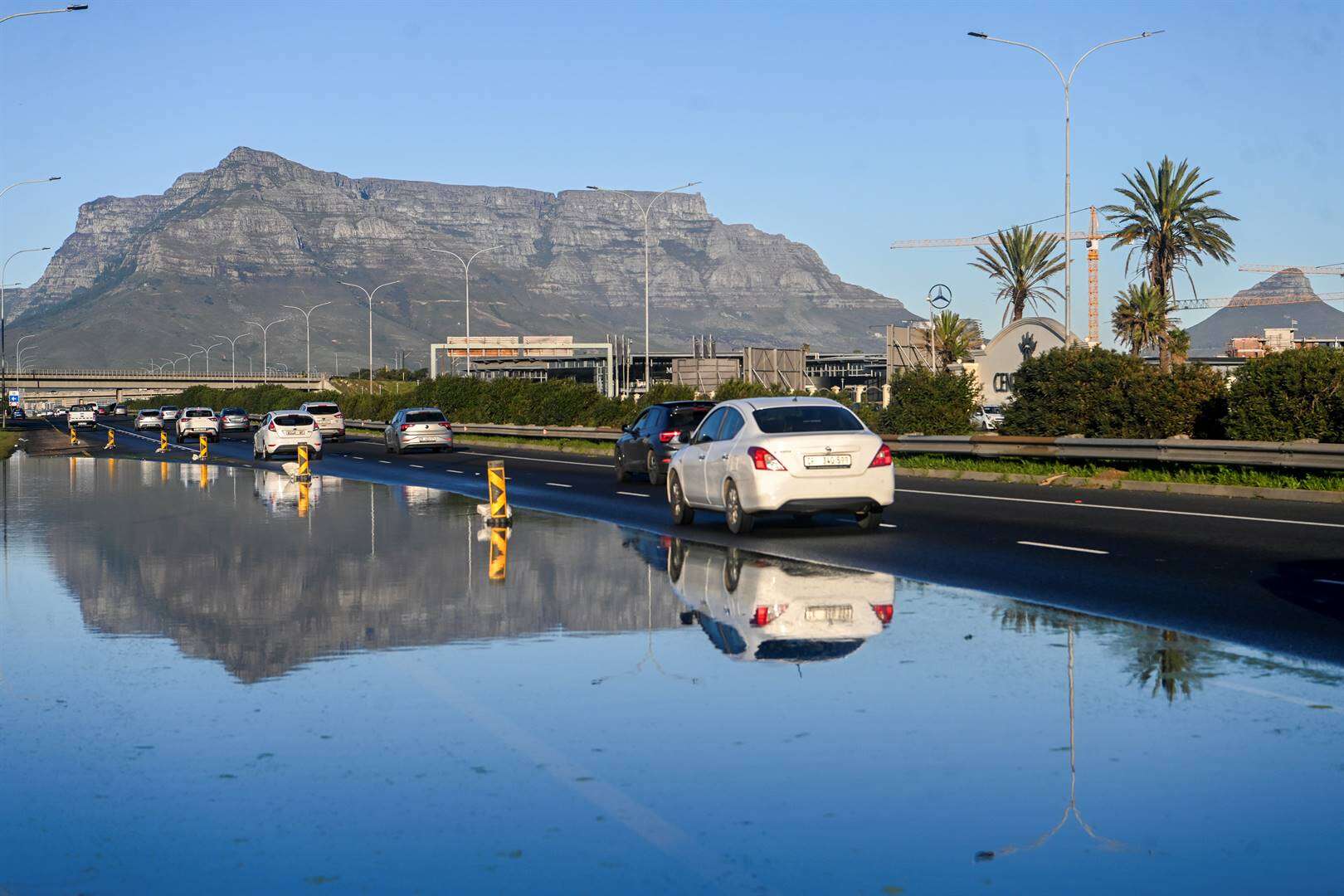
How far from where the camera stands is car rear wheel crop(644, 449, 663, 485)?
3164 cm

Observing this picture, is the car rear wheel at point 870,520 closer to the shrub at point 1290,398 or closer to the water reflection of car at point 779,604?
the water reflection of car at point 779,604

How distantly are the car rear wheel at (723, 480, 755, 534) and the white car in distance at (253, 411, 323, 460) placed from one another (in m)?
30.3

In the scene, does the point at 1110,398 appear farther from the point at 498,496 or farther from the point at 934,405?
the point at 498,496

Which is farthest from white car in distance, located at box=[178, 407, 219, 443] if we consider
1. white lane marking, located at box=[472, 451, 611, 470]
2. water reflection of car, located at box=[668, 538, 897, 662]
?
water reflection of car, located at box=[668, 538, 897, 662]

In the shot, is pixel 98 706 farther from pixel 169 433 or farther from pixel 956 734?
pixel 169 433

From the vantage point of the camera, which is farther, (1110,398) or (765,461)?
(1110,398)

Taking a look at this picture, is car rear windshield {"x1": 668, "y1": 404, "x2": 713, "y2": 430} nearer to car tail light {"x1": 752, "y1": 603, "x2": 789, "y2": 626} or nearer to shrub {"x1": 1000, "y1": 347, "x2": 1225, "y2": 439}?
shrub {"x1": 1000, "y1": 347, "x2": 1225, "y2": 439}

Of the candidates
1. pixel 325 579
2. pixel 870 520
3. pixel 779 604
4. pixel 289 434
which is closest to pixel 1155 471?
pixel 870 520

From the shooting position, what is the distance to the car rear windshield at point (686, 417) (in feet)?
103

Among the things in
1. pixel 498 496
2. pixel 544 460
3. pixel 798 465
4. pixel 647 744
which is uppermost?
pixel 798 465

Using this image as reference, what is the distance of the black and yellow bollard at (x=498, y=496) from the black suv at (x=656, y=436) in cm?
928

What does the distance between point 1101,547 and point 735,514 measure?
461cm

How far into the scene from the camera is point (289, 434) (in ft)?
161

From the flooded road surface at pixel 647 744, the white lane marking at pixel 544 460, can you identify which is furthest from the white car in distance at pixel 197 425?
the flooded road surface at pixel 647 744
